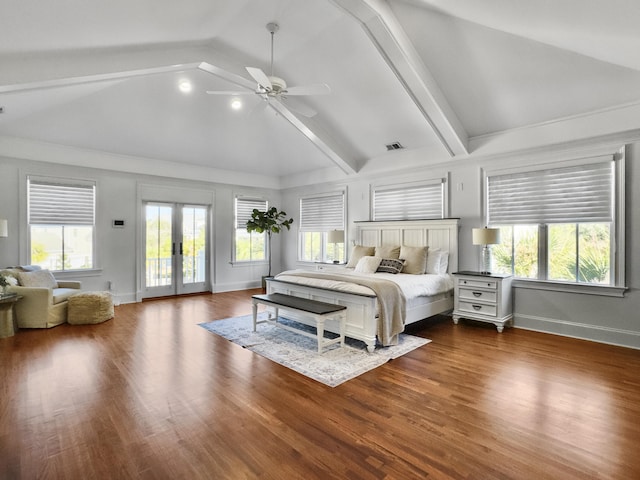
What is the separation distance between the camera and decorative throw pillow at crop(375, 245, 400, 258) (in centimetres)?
563

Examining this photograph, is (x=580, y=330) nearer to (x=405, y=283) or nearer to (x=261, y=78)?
(x=405, y=283)

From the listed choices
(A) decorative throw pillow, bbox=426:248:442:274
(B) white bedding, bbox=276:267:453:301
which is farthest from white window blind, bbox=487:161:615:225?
(B) white bedding, bbox=276:267:453:301

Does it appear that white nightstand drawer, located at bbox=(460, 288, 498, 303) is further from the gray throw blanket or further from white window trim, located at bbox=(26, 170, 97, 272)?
white window trim, located at bbox=(26, 170, 97, 272)

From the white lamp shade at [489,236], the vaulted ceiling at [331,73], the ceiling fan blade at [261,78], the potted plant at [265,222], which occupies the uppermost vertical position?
the vaulted ceiling at [331,73]

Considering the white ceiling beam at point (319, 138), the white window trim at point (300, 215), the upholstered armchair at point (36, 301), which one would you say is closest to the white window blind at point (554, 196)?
the white ceiling beam at point (319, 138)

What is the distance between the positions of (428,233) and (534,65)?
2772 mm

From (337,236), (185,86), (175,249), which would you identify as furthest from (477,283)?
(175,249)

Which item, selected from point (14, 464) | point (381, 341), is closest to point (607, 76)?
point (381, 341)

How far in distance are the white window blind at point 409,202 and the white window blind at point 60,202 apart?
5.43 meters

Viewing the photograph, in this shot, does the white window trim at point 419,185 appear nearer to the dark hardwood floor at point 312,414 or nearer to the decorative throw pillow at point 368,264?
the decorative throw pillow at point 368,264

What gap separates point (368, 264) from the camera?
5395mm

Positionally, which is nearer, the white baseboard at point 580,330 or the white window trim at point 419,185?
the white baseboard at point 580,330

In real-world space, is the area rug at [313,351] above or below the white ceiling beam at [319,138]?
below

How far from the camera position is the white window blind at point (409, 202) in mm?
5812
